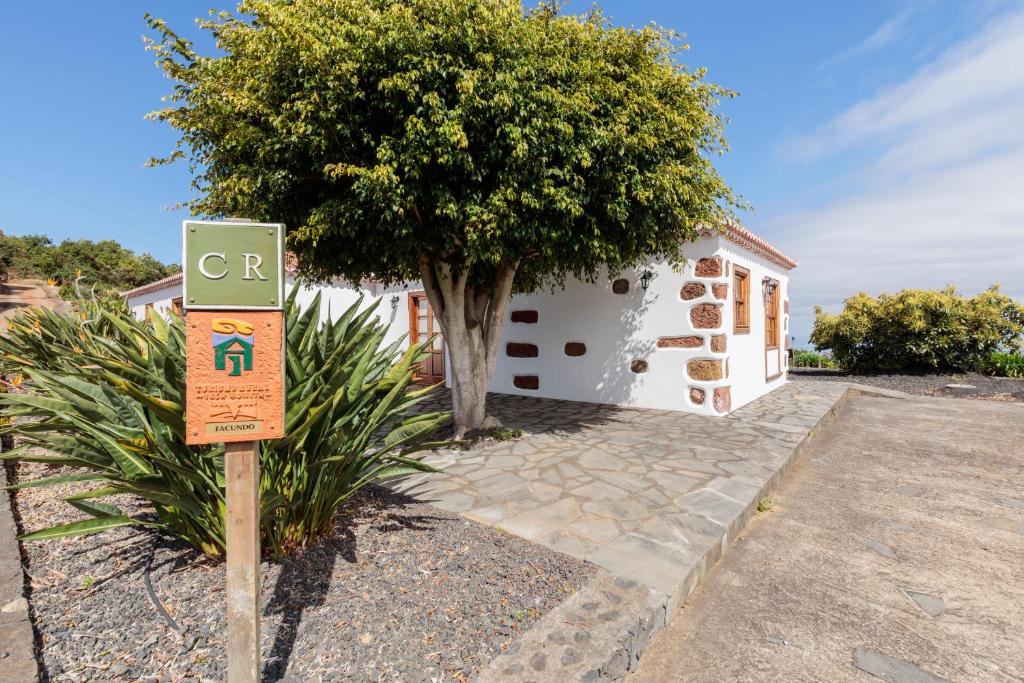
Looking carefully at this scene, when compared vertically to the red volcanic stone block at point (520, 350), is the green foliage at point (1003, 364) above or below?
Result: below

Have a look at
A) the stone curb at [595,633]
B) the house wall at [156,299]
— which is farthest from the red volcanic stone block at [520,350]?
the house wall at [156,299]

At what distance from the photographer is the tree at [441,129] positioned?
371cm

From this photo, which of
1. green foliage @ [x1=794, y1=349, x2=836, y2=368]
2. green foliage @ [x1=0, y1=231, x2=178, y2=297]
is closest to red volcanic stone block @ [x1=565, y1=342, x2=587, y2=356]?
green foliage @ [x1=794, y1=349, x2=836, y2=368]

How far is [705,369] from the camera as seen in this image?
21.9ft

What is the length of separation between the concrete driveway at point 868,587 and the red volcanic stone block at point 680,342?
2.27 m

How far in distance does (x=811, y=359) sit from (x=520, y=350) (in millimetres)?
13048

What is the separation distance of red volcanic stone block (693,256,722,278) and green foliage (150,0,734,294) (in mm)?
1919

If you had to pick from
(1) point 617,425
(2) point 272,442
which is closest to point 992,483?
(1) point 617,425

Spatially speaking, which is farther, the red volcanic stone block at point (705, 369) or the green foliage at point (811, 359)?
the green foliage at point (811, 359)

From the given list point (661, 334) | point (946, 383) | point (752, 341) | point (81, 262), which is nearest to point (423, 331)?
point (661, 334)

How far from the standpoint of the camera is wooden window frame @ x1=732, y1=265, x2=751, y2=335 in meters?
7.30

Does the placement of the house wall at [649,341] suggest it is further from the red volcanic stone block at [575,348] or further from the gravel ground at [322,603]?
the gravel ground at [322,603]

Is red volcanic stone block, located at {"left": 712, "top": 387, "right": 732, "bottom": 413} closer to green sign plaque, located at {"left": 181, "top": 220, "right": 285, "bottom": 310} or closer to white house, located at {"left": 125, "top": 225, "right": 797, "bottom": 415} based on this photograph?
white house, located at {"left": 125, "top": 225, "right": 797, "bottom": 415}

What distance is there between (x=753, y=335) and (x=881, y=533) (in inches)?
209
